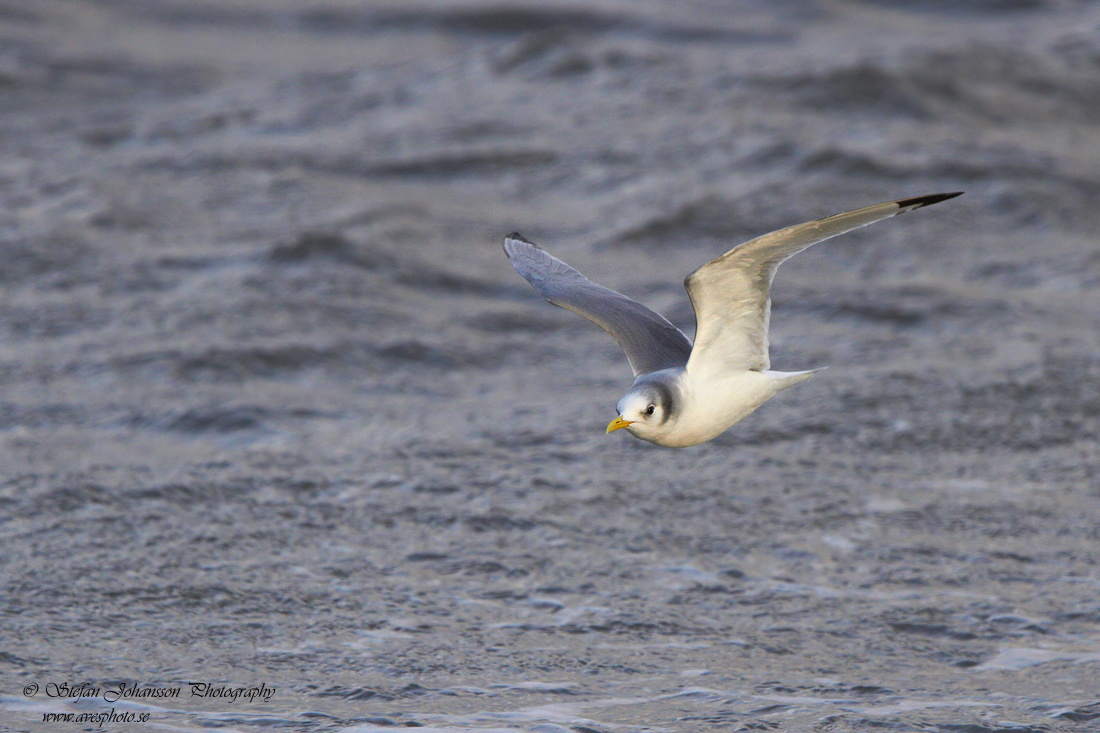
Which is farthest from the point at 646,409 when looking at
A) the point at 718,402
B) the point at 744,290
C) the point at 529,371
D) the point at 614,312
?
the point at 529,371

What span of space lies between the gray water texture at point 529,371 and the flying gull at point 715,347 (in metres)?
1.60

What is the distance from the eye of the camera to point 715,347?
5223 millimetres

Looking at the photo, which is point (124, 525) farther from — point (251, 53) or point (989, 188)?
point (251, 53)

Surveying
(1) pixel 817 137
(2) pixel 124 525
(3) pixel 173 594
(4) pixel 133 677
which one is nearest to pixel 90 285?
(2) pixel 124 525

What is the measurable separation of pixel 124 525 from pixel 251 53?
933cm

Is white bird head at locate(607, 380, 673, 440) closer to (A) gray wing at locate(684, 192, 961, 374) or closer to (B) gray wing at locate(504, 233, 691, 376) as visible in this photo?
(A) gray wing at locate(684, 192, 961, 374)

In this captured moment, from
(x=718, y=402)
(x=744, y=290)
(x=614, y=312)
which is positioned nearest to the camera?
(x=744, y=290)

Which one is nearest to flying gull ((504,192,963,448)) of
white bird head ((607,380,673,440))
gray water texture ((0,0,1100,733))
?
white bird head ((607,380,673,440))

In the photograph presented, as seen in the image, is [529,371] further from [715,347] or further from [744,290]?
[744,290]

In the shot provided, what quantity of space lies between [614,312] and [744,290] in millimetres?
852

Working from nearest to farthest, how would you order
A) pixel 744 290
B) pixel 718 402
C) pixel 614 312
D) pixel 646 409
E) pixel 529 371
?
1. pixel 646 409
2. pixel 744 290
3. pixel 718 402
4. pixel 614 312
5. pixel 529 371

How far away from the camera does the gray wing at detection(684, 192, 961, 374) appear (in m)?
4.64

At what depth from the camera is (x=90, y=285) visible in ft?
35.6

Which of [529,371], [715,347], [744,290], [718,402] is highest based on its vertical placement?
[744,290]
